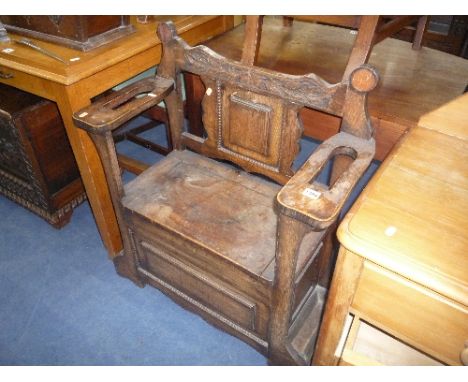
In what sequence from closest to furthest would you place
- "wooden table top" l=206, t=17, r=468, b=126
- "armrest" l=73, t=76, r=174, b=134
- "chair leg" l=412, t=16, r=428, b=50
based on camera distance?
1. "armrest" l=73, t=76, r=174, b=134
2. "wooden table top" l=206, t=17, r=468, b=126
3. "chair leg" l=412, t=16, r=428, b=50

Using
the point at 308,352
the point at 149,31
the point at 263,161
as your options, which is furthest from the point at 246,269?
the point at 149,31

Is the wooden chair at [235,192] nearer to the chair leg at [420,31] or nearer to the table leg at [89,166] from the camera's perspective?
the table leg at [89,166]

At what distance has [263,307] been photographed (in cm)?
141

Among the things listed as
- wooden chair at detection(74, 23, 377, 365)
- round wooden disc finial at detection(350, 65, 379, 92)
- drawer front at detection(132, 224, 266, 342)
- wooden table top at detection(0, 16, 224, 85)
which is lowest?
drawer front at detection(132, 224, 266, 342)

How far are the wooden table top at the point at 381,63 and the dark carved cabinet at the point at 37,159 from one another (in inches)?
38.8

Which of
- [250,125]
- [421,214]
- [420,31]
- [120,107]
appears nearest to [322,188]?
[421,214]

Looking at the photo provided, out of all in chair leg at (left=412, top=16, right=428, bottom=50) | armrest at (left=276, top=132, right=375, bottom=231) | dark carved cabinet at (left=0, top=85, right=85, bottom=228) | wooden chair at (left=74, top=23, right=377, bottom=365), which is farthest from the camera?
chair leg at (left=412, top=16, right=428, bottom=50)

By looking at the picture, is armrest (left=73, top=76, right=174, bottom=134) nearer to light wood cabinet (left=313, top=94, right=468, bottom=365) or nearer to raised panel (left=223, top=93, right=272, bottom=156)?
raised panel (left=223, top=93, right=272, bottom=156)

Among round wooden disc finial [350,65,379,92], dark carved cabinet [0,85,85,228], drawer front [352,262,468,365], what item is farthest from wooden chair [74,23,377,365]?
dark carved cabinet [0,85,85,228]

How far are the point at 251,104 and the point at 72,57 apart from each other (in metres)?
0.80

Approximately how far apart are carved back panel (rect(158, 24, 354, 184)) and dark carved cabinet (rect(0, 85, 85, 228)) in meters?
0.76

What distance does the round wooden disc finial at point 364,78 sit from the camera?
1117 millimetres

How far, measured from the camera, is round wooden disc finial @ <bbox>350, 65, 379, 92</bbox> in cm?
112

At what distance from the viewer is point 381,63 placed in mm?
2000
